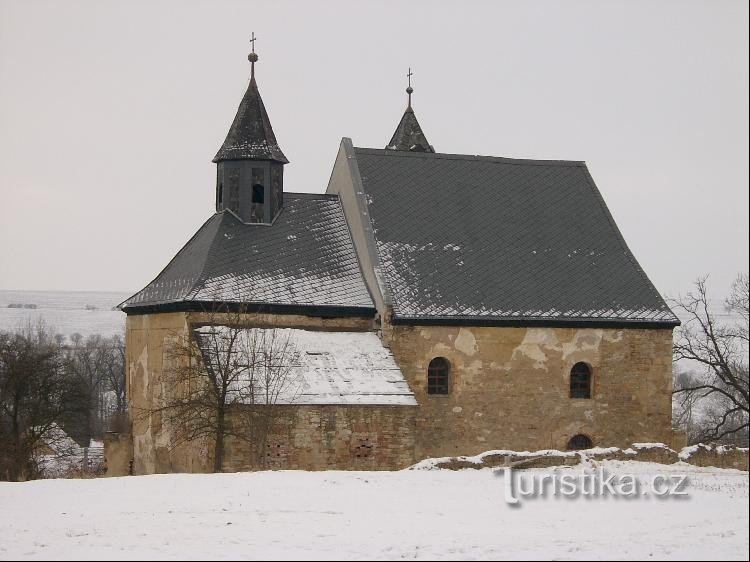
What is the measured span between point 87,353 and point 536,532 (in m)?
60.8

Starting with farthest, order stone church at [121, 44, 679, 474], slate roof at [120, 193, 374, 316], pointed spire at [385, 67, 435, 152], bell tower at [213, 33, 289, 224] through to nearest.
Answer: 1. pointed spire at [385, 67, 435, 152]
2. bell tower at [213, 33, 289, 224]
3. slate roof at [120, 193, 374, 316]
4. stone church at [121, 44, 679, 474]

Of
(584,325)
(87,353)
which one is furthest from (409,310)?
(87,353)

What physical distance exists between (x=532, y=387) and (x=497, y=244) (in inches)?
178

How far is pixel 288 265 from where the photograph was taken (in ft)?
94.1

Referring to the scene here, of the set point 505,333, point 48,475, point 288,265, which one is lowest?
point 48,475

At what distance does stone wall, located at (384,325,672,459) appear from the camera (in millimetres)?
27641

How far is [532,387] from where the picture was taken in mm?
28391

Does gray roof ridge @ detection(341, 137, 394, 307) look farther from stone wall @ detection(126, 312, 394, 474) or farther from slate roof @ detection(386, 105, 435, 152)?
slate roof @ detection(386, 105, 435, 152)

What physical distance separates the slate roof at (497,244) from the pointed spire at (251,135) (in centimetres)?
273

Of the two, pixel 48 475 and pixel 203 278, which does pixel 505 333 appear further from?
pixel 48 475

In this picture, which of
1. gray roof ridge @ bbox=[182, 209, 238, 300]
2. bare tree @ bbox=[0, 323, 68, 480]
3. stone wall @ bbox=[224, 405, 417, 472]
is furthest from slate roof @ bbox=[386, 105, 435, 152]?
bare tree @ bbox=[0, 323, 68, 480]

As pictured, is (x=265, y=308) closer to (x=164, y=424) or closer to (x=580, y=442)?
(x=164, y=424)

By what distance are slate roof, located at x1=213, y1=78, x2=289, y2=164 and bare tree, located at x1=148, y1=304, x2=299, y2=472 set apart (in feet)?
18.1

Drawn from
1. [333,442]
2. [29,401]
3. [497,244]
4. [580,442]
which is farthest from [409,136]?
[29,401]
